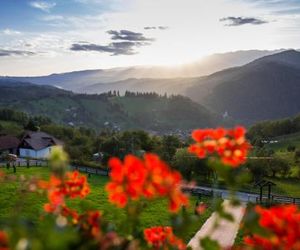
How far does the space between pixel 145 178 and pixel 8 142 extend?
82.7m

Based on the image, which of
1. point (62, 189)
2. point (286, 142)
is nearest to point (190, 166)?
point (286, 142)

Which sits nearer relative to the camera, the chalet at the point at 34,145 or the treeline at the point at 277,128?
the chalet at the point at 34,145

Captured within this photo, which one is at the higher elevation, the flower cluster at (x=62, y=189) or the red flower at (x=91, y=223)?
the flower cluster at (x=62, y=189)

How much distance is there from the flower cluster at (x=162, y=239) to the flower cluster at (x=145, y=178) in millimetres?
1127

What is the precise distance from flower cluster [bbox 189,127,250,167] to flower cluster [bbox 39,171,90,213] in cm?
97

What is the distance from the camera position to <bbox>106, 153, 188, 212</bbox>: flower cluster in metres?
2.75

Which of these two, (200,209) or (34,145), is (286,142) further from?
(200,209)

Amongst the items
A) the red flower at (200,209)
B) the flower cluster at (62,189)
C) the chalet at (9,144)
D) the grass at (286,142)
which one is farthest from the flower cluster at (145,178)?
the grass at (286,142)

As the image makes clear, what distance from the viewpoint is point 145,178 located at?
109 inches

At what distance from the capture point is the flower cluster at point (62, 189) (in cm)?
339

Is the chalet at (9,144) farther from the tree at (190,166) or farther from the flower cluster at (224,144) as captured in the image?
the flower cluster at (224,144)

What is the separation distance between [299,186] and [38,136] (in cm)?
4363

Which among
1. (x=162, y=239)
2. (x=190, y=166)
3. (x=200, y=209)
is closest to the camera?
(x=162, y=239)

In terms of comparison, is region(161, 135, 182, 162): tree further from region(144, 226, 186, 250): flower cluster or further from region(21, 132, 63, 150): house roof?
region(144, 226, 186, 250): flower cluster
